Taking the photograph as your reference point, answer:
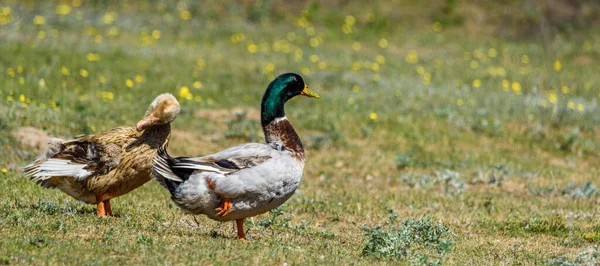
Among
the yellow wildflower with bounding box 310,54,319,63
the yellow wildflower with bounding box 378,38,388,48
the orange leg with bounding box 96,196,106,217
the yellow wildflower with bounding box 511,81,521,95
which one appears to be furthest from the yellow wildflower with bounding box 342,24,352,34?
the orange leg with bounding box 96,196,106,217

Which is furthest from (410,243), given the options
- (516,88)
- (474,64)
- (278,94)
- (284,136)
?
(474,64)

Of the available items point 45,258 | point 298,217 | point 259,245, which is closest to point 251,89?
point 298,217

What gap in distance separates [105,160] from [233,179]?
1.73 meters

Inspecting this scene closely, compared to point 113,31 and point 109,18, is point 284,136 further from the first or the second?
point 109,18

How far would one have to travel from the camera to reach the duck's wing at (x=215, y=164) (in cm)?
799

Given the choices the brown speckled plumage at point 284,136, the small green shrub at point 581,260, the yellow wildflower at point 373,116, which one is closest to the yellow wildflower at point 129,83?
the yellow wildflower at point 373,116

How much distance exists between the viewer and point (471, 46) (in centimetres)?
2652

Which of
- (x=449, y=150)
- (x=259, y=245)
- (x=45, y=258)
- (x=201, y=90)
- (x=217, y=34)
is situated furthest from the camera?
(x=217, y=34)

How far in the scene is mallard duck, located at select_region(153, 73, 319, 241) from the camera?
314 inches

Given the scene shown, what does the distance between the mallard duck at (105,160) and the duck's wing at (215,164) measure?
84cm

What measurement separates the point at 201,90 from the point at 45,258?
11.9m

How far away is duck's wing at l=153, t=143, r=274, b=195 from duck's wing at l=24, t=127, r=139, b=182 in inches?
36.4

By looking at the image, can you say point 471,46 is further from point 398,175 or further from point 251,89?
point 398,175

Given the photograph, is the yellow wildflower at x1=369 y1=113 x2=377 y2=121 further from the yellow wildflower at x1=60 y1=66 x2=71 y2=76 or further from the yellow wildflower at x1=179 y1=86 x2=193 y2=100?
the yellow wildflower at x1=60 y1=66 x2=71 y2=76
